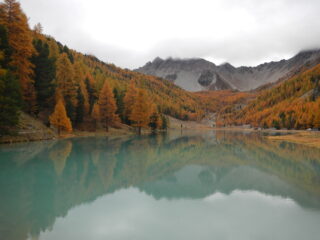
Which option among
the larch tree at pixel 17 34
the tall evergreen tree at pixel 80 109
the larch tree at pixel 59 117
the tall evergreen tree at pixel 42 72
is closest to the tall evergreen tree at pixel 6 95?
the larch tree at pixel 17 34

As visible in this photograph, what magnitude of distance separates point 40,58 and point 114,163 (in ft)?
113

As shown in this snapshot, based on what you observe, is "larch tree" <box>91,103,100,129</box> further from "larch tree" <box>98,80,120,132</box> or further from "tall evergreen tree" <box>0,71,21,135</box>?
"tall evergreen tree" <box>0,71,21,135</box>

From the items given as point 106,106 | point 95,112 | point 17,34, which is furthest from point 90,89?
point 17,34

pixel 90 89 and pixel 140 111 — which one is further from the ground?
pixel 90 89

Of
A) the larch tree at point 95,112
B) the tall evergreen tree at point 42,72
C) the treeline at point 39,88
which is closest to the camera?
the treeline at point 39,88

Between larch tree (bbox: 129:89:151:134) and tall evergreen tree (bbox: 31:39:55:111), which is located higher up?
tall evergreen tree (bbox: 31:39:55:111)

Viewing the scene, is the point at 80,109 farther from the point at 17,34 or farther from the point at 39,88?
the point at 17,34

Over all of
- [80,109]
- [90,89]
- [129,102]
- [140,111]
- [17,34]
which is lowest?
[80,109]

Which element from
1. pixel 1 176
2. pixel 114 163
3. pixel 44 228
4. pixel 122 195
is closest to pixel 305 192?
pixel 122 195

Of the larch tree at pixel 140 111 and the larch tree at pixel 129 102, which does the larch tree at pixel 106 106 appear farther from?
the larch tree at pixel 129 102

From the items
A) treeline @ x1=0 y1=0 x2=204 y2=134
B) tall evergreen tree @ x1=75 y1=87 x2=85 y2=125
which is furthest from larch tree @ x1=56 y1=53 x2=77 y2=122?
tall evergreen tree @ x1=75 y1=87 x2=85 y2=125

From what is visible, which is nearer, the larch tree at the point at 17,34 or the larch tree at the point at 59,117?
the larch tree at the point at 17,34

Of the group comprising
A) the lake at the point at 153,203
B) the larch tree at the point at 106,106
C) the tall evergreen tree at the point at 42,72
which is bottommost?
the lake at the point at 153,203

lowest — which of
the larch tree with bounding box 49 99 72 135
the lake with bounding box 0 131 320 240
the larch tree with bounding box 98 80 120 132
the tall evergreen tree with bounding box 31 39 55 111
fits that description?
the lake with bounding box 0 131 320 240
